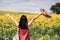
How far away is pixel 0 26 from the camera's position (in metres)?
14.3

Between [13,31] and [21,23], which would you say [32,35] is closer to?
[13,31]

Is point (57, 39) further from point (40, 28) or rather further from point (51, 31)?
point (40, 28)

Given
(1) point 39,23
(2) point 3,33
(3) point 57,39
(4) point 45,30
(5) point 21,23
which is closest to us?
(5) point 21,23

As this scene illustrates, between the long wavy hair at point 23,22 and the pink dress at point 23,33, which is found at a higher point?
the long wavy hair at point 23,22

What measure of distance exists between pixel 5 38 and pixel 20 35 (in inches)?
175

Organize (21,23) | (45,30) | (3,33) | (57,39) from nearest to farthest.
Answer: (21,23) → (57,39) → (3,33) → (45,30)

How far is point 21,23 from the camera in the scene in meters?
6.92

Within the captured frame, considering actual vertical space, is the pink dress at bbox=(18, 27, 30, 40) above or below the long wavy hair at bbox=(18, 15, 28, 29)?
below

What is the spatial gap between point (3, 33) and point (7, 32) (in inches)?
13.7

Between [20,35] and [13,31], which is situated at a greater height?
[20,35]

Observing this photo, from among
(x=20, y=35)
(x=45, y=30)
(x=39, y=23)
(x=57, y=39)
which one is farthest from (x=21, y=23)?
(x=39, y=23)

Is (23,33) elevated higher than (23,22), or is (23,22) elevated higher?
(23,22)

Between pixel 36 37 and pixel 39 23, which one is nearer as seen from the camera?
pixel 36 37

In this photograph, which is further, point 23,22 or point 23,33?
point 23,33
